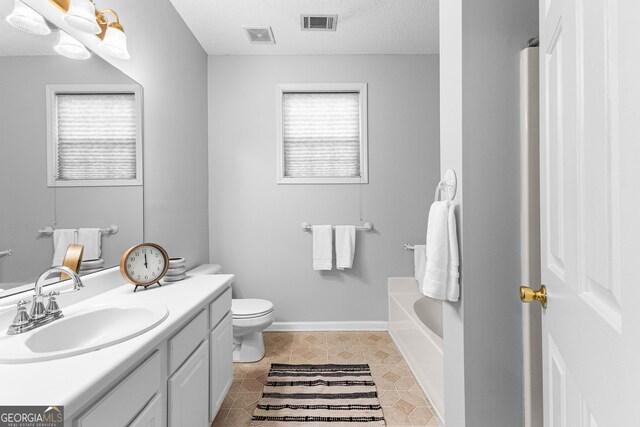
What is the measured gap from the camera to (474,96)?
4.05 feet

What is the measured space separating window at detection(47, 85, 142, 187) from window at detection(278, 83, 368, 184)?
137 cm

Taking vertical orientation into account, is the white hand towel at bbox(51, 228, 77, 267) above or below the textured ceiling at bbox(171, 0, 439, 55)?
below

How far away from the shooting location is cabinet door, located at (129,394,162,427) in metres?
0.92

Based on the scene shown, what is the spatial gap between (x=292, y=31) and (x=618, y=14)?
2.52 metres

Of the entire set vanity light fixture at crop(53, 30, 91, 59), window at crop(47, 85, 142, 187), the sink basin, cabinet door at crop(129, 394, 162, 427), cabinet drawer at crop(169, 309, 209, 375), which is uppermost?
vanity light fixture at crop(53, 30, 91, 59)

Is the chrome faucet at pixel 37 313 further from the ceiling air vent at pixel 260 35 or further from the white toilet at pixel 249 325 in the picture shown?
the ceiling air vent at pixel 260 35

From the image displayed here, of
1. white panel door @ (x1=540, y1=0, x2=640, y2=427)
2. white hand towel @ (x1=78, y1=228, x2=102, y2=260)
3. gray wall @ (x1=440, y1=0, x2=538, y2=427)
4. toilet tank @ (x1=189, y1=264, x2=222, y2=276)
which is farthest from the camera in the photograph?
toilet tank @ (x1=189, y1=264, x2=222, y2=276)

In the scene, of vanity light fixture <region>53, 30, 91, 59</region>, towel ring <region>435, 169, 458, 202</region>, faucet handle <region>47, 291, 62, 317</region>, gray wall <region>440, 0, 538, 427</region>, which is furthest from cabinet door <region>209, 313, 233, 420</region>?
vanity light fixture <region>53, 30, 91, 59</region>

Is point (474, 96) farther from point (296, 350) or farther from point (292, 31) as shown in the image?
point (296, 350)

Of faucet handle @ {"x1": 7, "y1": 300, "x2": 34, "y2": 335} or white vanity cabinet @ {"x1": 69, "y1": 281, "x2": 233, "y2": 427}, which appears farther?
faucet handle @ {"x1": 7, "y1": 300, "x2": 34, "y2": 335}

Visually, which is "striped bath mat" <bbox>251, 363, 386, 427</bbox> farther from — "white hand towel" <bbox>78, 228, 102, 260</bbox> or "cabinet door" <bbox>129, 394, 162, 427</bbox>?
"white hand towel" <bbox>78, 228, 102, 260</bbox>

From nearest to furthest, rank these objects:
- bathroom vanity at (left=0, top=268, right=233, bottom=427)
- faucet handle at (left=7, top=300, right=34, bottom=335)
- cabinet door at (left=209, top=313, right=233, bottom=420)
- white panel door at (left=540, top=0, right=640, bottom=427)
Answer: white panel door at (left=540, top=0, right=640, bottom=427) → bathroom vanity at (left=0, top=268, right=233, bottom=427) → faucet handle at (left=7, top=300, right=34, bottom=335) → cabinet door at (left=209, top=313, right=233, bottom=420)

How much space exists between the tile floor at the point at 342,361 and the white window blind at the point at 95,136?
1462 mm

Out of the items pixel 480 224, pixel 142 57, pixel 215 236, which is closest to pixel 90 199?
pixel 142 57
